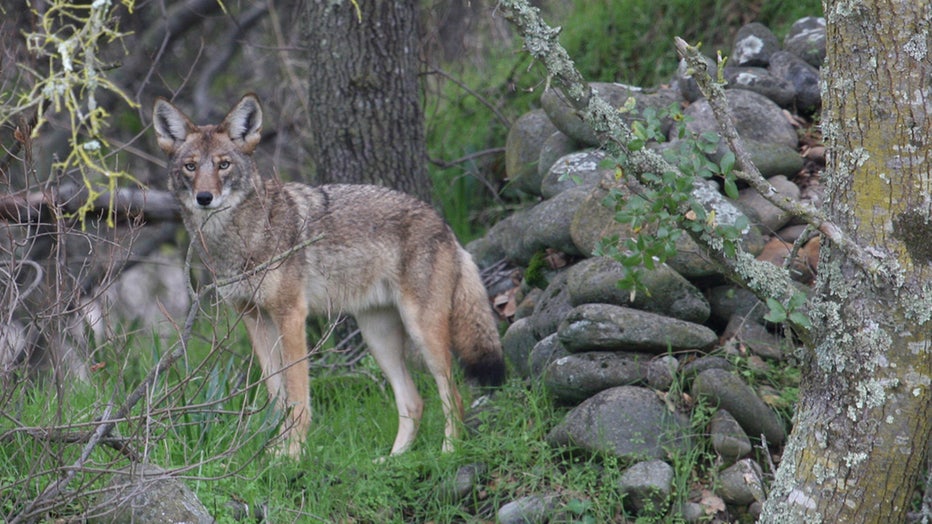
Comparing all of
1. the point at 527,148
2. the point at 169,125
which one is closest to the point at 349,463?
the point at 169,125

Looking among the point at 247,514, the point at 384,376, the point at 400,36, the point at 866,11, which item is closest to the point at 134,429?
the point at 247,514

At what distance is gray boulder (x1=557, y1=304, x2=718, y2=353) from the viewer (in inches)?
224

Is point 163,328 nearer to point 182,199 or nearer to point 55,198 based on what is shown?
point 182,199

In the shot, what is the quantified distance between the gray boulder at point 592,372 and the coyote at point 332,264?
1.82 feet

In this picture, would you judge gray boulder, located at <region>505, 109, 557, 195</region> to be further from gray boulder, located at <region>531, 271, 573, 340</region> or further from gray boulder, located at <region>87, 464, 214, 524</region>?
gray boulder, located at <region>87, 464, 214, 524</region>

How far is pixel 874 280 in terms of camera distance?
3.84 m

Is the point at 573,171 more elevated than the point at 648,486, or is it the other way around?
the point at 573,171

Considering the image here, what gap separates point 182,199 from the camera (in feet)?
20.4

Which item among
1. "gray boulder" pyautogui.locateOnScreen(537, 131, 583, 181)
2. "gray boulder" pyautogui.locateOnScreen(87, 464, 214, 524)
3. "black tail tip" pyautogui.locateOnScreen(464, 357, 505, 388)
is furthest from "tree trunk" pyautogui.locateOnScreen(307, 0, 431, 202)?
"gray boulder" pyautogui.locateOnScreen(87, 464, 214, 524)

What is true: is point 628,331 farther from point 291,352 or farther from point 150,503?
point 150,503

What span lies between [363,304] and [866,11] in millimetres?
3739

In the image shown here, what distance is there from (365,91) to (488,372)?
2.20 m

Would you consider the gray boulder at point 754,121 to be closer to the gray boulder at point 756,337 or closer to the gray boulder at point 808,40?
the gray boulder at point 808,40

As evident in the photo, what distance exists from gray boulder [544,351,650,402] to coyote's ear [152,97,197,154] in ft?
8.56
